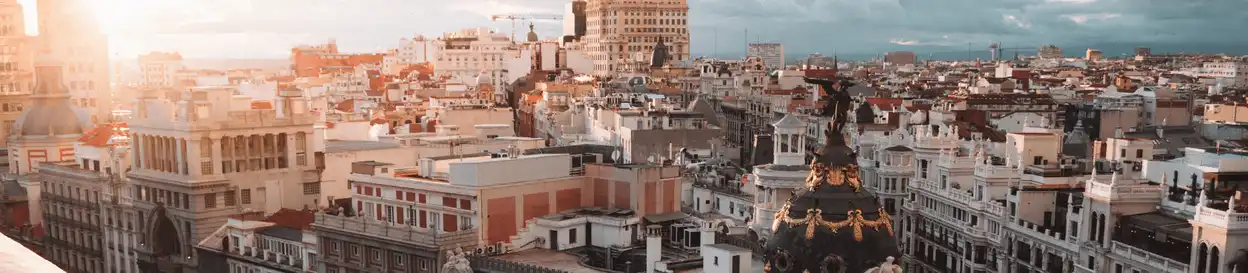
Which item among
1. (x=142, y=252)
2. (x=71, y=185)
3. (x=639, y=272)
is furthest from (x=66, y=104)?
(x=639, y=272)

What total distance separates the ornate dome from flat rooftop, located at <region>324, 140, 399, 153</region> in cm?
4447

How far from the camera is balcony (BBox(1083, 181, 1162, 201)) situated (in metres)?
41.2

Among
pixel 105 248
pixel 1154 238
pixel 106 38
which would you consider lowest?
pixel 105 248

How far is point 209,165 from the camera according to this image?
197ft

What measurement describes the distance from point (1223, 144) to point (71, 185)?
61839 millimetres

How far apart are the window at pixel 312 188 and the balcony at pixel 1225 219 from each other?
4476 centimetres

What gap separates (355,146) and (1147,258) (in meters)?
42.9

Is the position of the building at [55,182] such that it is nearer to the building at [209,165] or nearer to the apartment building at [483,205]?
the building at [209,165]

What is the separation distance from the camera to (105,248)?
218 ft

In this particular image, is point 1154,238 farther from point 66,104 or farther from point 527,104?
point 527,104

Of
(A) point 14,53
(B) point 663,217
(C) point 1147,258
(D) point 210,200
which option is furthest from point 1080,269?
(A) point 14,53

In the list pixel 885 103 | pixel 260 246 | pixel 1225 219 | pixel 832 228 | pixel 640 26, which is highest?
pixel 640 26

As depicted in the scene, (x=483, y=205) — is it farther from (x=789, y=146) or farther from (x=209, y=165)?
(x=209, y=165)

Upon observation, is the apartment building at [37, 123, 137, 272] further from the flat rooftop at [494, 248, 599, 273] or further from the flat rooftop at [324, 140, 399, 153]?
the flat rooftop at [494, 248, 599, 273]
